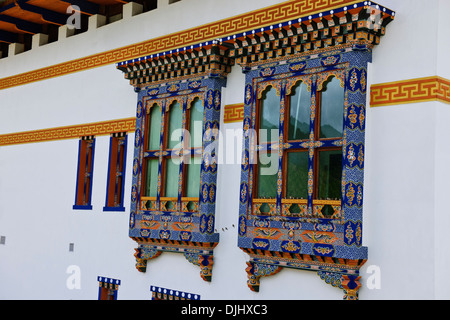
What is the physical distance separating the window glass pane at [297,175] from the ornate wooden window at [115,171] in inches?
131

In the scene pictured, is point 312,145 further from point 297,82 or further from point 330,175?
point 297,82

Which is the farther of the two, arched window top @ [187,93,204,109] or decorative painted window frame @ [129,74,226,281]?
arched window top @ [187,93,204,109]

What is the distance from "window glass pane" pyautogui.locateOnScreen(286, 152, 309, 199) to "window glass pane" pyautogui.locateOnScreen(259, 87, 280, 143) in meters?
0.34

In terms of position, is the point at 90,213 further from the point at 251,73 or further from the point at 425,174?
the point at 425,174

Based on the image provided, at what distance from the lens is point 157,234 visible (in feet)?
26.2

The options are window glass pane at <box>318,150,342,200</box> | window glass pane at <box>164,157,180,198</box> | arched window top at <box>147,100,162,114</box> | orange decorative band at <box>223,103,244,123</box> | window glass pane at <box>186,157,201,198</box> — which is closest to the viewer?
window glass pane at <box>318,150,342,200</box>

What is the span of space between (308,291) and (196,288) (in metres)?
1.78

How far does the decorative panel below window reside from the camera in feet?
24.6

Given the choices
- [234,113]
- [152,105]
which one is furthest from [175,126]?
[234,113]

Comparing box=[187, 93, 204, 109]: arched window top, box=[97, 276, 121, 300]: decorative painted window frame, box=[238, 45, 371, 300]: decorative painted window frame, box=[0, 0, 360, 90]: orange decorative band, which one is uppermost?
box=[0, 0, 360, 90]: orange decorative band

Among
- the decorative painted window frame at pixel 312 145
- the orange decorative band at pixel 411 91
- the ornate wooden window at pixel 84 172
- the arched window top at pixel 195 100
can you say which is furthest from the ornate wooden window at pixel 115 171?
the orange decorative band at pixel 411 91

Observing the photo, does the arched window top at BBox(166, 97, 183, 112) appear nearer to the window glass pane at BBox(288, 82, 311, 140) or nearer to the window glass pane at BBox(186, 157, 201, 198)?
the window glass pane at BBox(186, 157, 201, 198)

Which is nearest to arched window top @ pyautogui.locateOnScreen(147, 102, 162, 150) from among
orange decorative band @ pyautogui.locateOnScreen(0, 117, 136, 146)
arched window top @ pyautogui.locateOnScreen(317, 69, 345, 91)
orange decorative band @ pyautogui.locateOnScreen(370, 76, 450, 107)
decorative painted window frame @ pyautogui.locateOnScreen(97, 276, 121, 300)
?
orange decorative band @ pyautogui.locateOnScreen(0, 117, 136, 146)

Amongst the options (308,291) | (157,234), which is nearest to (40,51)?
(157,234)
